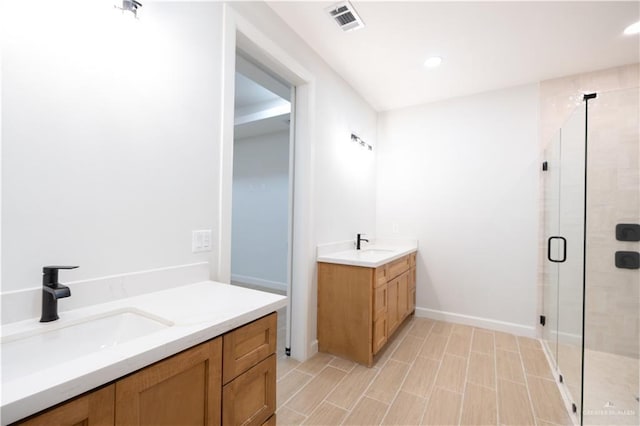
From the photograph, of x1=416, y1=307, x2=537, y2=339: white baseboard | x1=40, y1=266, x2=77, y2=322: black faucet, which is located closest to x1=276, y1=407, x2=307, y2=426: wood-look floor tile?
x1=40, y1=266, x2=77, y2=322: black faucet

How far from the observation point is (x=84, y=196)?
1104 mm

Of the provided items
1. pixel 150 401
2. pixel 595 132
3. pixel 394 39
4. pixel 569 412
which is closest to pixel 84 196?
pixel 150 401

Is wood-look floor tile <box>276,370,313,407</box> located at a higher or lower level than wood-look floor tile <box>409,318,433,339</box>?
lower

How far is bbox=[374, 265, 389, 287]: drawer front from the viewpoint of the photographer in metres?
2.33

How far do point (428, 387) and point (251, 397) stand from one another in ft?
4.97

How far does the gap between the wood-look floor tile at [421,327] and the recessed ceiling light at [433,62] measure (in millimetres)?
2696

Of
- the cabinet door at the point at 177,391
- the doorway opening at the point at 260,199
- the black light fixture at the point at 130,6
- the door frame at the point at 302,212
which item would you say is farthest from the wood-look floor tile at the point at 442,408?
the doorway opening at the point at 260,199

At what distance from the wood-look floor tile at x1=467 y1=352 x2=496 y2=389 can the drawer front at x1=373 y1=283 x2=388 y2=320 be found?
0.79 m

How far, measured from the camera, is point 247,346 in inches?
42.6

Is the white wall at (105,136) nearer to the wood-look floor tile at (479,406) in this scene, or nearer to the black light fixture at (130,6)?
the black light fixture at (130,6)

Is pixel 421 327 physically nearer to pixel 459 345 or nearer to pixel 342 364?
pixel 459 345

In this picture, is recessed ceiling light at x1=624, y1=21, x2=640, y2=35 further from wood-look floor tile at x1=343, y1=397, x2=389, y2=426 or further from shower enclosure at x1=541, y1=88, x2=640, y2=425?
wood-look floor tile at x1=343, y1=397, x2=389, y2=426

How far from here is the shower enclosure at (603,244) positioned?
2.16 meters

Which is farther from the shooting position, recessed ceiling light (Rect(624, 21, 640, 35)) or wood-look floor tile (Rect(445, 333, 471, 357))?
wood-look floor tile (Rect(445, 333, 471, 357))
